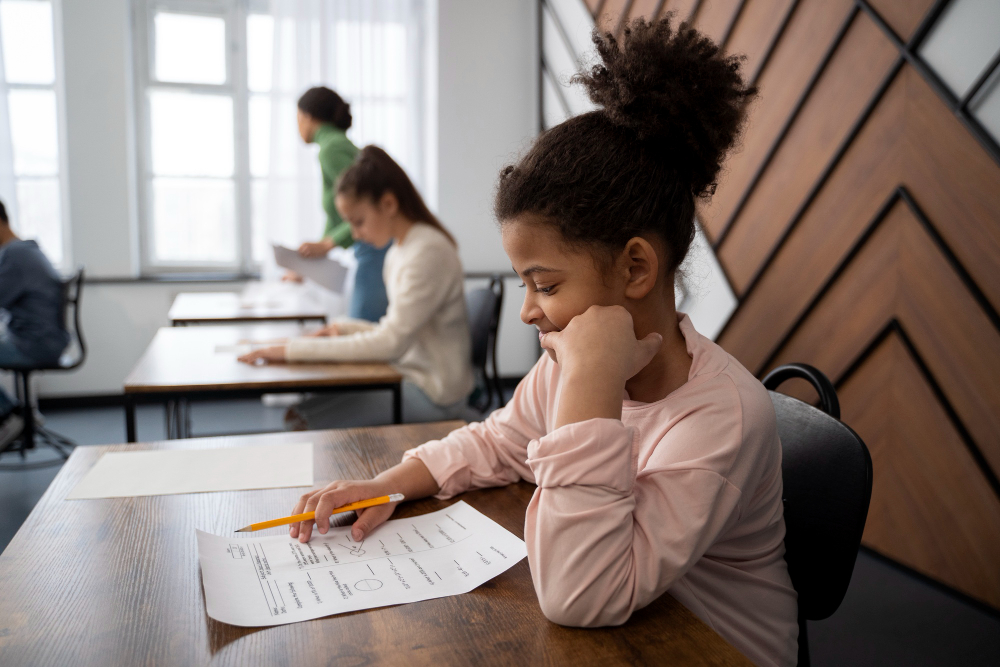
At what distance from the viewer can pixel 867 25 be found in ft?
6.80

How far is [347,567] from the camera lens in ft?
2.35

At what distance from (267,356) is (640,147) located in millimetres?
1366

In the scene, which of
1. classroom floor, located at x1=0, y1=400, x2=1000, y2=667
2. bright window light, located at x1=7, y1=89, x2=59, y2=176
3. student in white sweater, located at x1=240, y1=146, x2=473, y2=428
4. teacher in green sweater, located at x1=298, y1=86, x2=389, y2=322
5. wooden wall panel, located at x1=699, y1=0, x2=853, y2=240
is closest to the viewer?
classroom floor, located at x1=0, y1=400, x2=1000, y2=667

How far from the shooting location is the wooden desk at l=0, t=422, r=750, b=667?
0.56 meters

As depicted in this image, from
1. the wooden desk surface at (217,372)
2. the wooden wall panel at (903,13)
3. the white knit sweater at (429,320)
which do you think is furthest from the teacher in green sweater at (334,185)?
the wooden wall panel at (903,13)

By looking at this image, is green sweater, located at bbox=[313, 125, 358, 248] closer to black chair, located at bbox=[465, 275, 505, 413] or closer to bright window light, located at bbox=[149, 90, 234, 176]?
black chair, located at bbox=[465, 275, 505, 413]

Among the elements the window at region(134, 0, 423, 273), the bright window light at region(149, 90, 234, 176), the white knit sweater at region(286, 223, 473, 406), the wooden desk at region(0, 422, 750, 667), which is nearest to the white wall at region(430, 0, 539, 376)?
the window at region(134, 0, 423, 273)

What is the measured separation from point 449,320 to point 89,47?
3.32 m

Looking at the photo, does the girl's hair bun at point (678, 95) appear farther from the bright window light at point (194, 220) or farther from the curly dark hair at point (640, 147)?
the bright window light at point (194, 220)

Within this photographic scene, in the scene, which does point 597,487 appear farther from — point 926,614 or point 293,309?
point 293,309

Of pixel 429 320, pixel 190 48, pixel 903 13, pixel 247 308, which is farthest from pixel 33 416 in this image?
pixel 903 13

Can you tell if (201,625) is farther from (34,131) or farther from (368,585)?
(34,131)

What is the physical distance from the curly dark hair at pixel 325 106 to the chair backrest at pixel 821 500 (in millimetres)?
2640

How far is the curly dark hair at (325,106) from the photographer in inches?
121
